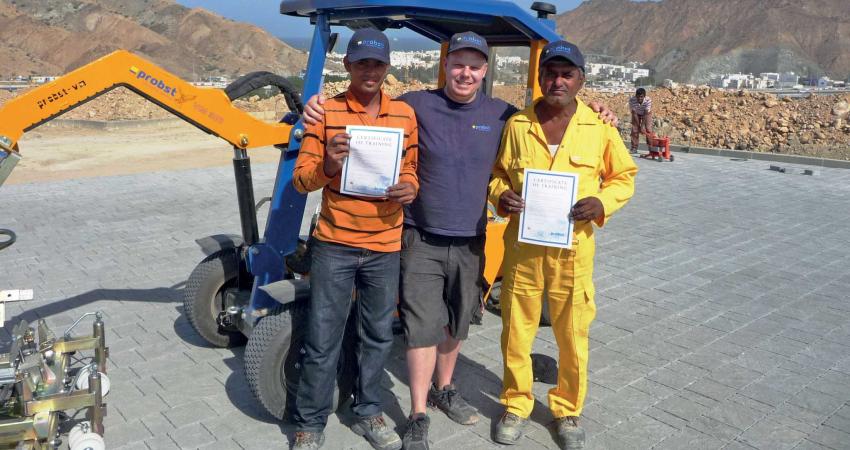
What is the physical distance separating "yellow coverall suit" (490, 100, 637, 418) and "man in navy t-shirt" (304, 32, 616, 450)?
0.14 m

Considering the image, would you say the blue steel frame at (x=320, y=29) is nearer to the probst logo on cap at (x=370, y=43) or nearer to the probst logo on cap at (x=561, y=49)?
the probst logo on cap at (x=370, y=43)

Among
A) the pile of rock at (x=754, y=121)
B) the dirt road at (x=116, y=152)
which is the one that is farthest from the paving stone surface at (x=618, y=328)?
the pile of rock at (x=754, y=121)

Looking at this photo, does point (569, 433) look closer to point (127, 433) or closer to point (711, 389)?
point (711, 389)

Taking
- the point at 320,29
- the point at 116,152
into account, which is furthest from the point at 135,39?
the point at 320,29

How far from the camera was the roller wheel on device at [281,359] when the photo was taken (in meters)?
3.96

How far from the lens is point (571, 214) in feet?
12.0

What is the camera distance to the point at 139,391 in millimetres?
4555

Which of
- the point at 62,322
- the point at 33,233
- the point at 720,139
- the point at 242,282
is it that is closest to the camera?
the point at 242,282

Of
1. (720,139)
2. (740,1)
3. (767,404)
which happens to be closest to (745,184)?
(720,139)

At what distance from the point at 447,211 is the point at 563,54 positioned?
96 cm

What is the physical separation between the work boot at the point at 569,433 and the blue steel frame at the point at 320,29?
1.78 metres

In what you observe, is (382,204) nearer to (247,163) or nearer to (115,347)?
(247,163)

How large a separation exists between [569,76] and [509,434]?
193cm

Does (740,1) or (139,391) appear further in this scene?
(740,1)
